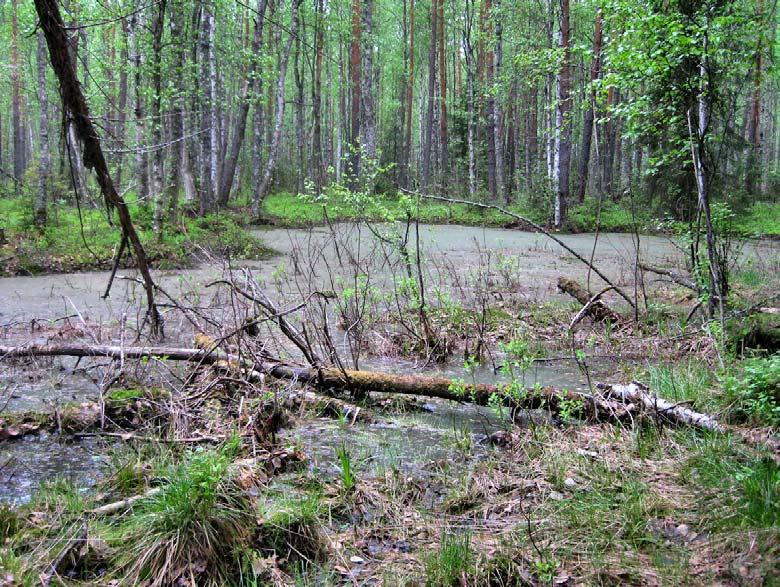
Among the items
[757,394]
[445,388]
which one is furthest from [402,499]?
[757,394]

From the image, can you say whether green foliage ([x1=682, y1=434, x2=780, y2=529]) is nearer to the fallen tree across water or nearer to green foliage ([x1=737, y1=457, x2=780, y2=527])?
green foliage ([x1=737, y1=457, x2=780, y2=527])

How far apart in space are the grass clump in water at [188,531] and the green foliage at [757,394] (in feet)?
10.0

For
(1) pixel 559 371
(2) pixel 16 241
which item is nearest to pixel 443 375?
(1) pixel 559 371

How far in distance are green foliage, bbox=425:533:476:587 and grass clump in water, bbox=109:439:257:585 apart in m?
0.86

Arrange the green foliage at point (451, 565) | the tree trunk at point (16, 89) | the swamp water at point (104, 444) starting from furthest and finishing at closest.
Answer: the tree trunk at point (16, 89)
the swamp water at point (104, 444)
the green foliage at point (451, 565)

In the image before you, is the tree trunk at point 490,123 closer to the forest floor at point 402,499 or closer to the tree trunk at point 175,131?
the tree trunk at point 175,131

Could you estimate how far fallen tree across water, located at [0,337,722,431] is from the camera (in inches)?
163

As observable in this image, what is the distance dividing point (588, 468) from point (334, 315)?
16.9ft

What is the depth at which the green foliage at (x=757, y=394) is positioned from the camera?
3664mm

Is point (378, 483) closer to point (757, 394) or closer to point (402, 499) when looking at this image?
point (402, 499)

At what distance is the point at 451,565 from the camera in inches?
102

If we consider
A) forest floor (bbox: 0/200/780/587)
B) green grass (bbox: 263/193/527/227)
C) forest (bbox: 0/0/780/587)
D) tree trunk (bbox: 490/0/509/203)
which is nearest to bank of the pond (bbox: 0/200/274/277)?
forest (bbox: 0/0/780/587)

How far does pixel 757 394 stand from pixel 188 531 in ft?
11.4

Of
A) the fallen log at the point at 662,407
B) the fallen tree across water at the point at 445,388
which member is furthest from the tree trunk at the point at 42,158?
the fallen log at the point at 662,407
